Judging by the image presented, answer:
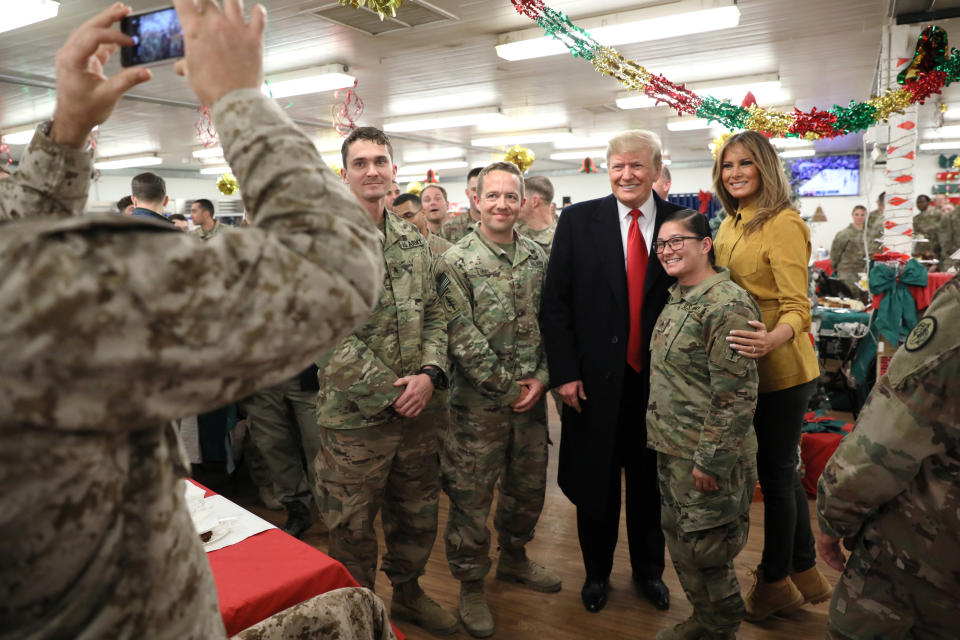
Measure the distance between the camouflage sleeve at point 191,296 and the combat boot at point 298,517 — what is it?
3175 millimetres

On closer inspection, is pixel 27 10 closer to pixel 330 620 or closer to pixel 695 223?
pixel 695 223

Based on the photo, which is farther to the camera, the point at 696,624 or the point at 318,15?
the point at 318,15

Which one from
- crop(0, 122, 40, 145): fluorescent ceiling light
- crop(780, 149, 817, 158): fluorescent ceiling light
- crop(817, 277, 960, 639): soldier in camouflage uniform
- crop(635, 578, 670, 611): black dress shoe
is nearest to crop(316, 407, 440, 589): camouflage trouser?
crop(635, 578, 670, 611): black dress shoe

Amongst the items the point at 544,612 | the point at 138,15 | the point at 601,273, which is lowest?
the point at 544,612

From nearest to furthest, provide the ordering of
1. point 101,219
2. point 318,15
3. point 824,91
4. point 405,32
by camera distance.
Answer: point 101,219, point 318,15, point 405,32, point 824,91

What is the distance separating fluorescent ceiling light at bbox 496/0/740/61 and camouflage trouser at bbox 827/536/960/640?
14.2 ft

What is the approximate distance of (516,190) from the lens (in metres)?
2.70

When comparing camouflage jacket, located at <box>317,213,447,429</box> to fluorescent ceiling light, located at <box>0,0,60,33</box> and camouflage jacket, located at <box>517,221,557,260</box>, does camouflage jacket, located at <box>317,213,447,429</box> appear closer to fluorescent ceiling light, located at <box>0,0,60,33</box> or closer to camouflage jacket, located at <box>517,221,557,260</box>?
camouflage jacket, located at <box>517,221,557,260</box>

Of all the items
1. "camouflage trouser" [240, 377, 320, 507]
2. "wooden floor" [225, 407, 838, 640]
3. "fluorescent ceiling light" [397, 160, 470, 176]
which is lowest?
"wooden floor" [225, 407, 838, 640]

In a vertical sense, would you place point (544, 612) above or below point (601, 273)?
below

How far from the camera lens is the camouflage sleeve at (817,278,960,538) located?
3.60 feet

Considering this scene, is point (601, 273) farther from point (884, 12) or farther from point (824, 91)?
point (824, 91)

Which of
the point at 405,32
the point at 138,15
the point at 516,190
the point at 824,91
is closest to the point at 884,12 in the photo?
the point at 824,91

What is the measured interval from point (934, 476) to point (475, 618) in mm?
1800
